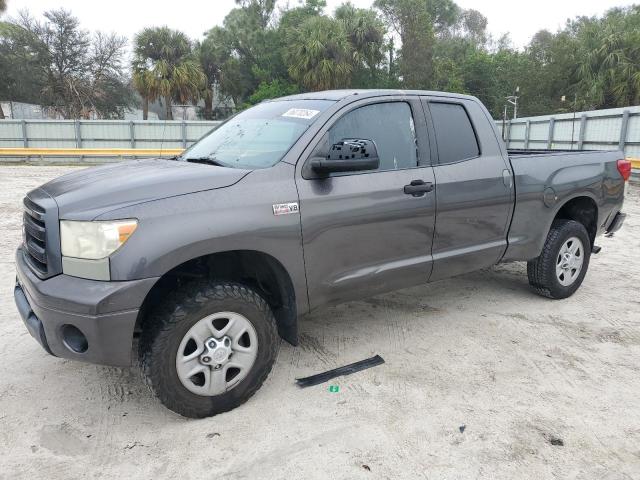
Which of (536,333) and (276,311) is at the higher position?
(276,311)

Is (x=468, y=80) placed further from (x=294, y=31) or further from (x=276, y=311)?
(x=276, y=311)

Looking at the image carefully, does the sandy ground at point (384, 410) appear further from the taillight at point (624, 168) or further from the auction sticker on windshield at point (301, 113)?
the auction sticker on windshield at point (301, 113)

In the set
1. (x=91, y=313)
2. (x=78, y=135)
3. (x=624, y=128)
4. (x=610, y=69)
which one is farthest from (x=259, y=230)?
(x=610, y=69)

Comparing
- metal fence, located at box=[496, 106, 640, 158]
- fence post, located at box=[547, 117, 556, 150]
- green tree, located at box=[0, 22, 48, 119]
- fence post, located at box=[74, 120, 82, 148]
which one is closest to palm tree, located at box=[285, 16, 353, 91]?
metal fence, located at box=[496, 106, 640, 158]

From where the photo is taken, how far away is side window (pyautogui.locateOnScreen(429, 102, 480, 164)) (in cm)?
388

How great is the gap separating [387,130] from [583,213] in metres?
2.52

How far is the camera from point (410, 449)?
2654mm

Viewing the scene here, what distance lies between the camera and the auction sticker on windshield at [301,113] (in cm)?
338

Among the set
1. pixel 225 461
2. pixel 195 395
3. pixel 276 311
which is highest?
pixel 276 311

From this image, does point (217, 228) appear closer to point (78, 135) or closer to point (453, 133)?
point (453, 133)

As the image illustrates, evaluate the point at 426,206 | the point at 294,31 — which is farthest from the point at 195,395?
the point at 294,31

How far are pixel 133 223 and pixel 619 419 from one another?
282 cm

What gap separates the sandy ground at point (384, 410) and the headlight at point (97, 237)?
101cm

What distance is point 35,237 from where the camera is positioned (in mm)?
2842
